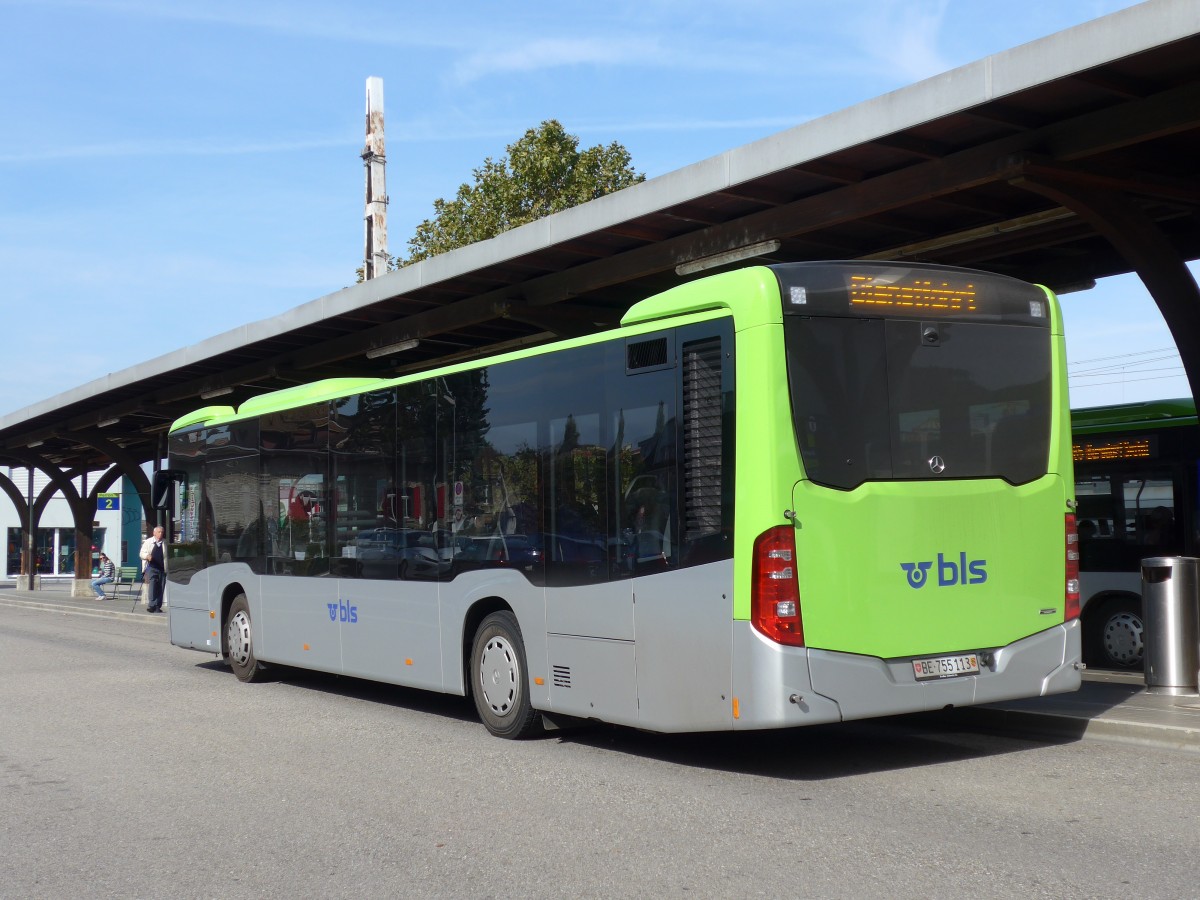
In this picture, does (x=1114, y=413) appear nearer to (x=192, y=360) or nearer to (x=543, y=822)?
(x=543, y=822)

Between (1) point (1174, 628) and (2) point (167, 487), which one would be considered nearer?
(1) point (1174, 628)

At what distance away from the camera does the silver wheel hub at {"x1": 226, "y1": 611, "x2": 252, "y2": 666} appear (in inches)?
556

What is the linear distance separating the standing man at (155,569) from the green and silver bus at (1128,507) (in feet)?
72.4

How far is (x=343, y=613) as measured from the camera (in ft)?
39.1

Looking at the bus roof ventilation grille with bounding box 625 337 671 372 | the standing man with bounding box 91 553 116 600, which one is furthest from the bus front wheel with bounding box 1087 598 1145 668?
the standing man with bounding box 91 553 116 600

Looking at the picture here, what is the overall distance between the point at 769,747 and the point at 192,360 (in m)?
15.7

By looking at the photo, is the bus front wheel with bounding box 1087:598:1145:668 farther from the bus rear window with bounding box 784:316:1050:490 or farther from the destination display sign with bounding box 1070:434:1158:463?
the bus rear window with bounding box 784:316:1050:490

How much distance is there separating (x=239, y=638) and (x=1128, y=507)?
31.9 ft

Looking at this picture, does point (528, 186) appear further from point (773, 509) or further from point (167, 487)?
point (773, 509)

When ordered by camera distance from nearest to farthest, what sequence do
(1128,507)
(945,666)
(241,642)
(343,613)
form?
1. (945,666)
2. (343,613)
3. (241,642)
4. (1128,507)

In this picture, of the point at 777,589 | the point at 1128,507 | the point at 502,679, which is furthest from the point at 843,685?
the point at 1128,507

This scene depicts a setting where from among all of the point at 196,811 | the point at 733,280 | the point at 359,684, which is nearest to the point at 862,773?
the point at 733,280

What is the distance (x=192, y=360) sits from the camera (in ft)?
72.5

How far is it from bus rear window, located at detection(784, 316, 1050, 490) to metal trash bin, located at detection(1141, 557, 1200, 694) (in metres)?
2.79
